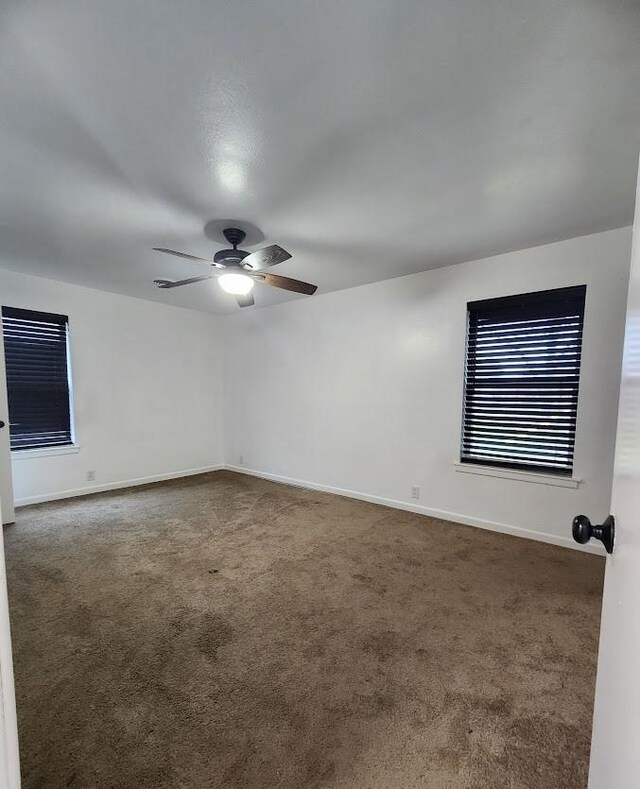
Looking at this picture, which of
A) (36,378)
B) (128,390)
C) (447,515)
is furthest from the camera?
(128,390)

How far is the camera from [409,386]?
358 centimetres

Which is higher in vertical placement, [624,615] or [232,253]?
[232,253]

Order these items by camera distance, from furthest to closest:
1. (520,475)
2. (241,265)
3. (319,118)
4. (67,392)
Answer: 1. (67,392)
2. (520,475)
3. (241,265)
4. (319,118)

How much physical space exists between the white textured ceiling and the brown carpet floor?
7.75 feet

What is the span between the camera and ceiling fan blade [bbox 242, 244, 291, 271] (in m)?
2.23

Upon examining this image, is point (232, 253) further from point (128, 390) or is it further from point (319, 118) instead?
point (128, 390)

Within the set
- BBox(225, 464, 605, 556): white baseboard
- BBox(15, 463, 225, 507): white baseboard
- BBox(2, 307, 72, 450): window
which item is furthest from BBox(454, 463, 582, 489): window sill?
BBox(2, 307, 72, 450): window

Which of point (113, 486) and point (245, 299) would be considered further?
point (113, 486)

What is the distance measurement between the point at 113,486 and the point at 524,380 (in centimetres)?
453

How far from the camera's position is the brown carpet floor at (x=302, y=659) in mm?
1233

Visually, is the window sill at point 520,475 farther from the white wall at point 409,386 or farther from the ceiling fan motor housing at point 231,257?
the ceiling fan motor housing at point 231,257

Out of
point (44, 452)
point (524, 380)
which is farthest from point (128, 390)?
point (524, 380)

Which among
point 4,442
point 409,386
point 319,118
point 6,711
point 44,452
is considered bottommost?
point 44,452

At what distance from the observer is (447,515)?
3365 millimetres
